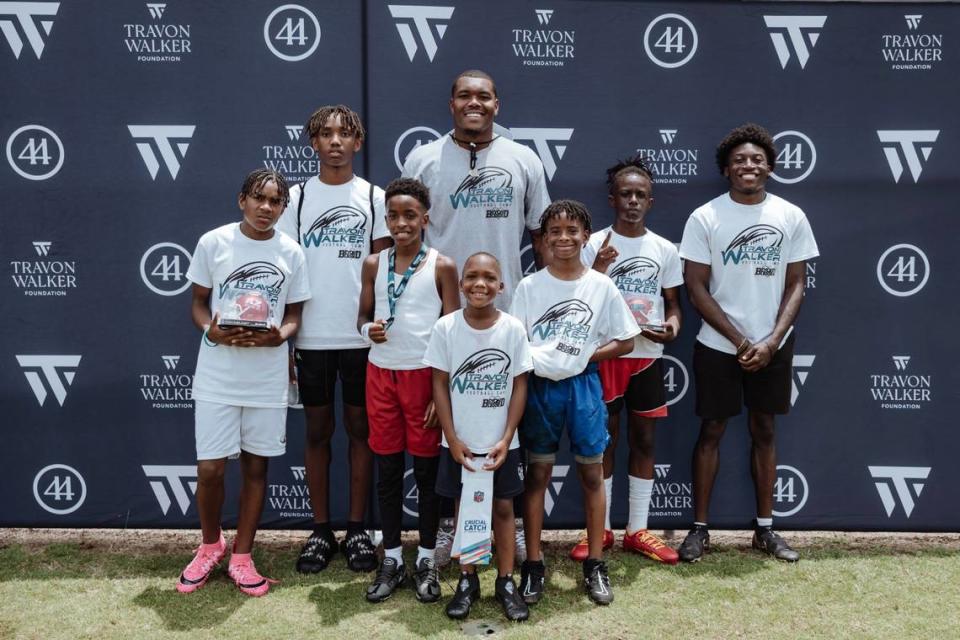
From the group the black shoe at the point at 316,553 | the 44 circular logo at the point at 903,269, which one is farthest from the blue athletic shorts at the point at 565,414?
the 44 circular logo at the point at 903,269

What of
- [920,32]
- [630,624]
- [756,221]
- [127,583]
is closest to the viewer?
[630,624]

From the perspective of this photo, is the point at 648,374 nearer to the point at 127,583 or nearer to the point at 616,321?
the point at 616,321

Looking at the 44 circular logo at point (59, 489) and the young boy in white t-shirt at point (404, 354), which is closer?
the young boy in white t-shirt at point (404, 354)

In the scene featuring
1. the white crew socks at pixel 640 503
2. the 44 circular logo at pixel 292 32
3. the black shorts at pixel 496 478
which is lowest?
the white crew socks at pixel 640 503

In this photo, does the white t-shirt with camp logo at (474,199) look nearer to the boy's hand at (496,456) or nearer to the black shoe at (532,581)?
the boy's hand at (496,456)

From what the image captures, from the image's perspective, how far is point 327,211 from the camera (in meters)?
3.39

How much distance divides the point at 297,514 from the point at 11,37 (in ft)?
9.43

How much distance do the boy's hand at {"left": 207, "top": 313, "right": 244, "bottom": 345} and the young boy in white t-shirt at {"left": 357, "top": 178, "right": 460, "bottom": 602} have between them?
0.51 meters

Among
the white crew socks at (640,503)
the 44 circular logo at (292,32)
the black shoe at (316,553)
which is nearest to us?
the black shoe at (316,553)

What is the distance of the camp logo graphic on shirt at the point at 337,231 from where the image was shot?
338 cm

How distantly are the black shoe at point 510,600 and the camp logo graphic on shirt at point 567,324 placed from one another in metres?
0.97

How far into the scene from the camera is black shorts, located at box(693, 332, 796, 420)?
359 cm

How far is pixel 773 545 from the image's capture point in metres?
3.69

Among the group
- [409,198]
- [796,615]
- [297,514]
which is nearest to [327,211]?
[409,198]
